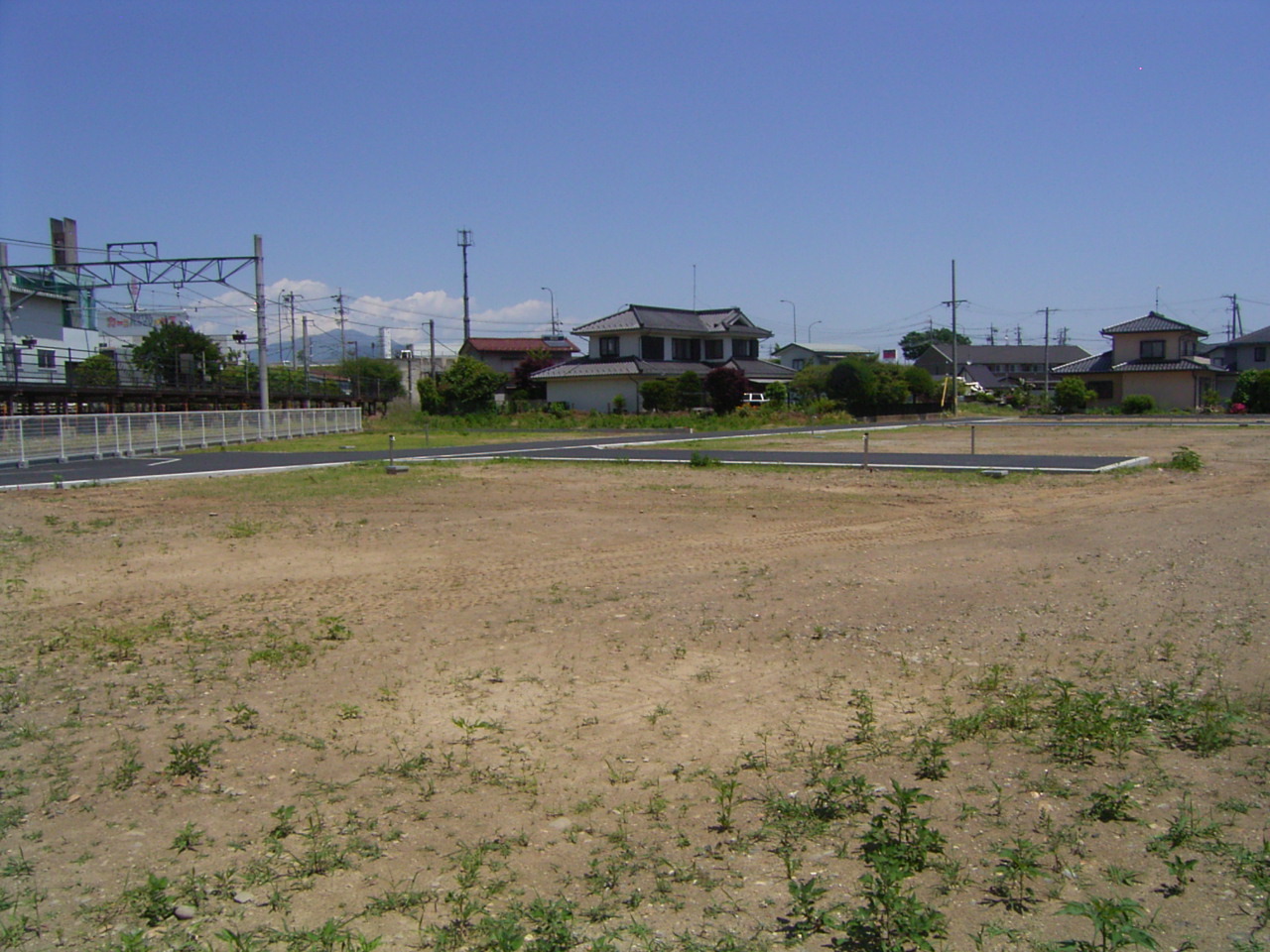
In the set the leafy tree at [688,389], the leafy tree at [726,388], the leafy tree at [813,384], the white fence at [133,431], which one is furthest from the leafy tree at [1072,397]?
the white fence at [133,431]

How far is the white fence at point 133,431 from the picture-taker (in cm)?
2838

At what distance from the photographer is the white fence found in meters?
28.4

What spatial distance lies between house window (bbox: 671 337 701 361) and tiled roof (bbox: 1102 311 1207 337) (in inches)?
1147

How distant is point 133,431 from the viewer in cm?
3306

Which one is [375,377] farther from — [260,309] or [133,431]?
[133,431]

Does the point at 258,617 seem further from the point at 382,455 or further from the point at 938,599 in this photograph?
the point at 382,455

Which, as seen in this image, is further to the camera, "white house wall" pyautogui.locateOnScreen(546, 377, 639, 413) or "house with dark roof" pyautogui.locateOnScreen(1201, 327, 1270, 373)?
"house with dark roof" pyautogui.locateOnScreen(1201, 327, 1270, 373)

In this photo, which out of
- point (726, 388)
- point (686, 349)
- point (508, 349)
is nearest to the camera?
point (726, 388)

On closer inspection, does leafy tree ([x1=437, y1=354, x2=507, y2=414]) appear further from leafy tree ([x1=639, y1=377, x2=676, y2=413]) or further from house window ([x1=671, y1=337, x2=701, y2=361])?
house window ([x1=671, y1=337, x2=701, y2=361])

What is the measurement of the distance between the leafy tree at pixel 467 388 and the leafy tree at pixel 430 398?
1.26ft

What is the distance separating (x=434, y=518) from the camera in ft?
49.5

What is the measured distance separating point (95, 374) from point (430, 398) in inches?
919

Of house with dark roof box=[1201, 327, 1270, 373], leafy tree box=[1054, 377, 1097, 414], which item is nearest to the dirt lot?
leafy tree box=[1054, 377, 1097, 414]

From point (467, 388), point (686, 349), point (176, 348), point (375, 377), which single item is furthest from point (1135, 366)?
point (176, 348)
